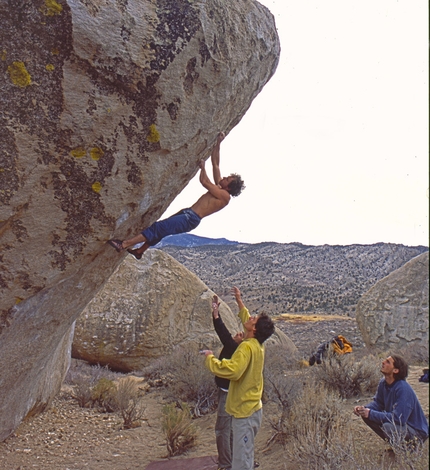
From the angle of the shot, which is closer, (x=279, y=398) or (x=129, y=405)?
(x=279, y=398)

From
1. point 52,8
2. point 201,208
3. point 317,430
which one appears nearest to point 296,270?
point 317,430

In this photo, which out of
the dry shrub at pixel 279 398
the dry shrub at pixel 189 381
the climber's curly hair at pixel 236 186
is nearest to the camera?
the climber's curly hair at pixel 236 186

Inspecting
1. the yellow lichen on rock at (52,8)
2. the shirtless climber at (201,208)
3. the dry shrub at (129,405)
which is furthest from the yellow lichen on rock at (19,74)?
the dry shrub at (129,405)

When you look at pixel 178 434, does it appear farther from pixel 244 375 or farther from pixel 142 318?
pixel 142 318

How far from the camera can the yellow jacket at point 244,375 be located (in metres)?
3.72

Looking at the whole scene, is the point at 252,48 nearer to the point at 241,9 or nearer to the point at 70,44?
the point at 241,9

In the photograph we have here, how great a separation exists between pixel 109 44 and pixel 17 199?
1.19 metres

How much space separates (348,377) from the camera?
7.06 m

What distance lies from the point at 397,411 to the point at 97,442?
3.60 m

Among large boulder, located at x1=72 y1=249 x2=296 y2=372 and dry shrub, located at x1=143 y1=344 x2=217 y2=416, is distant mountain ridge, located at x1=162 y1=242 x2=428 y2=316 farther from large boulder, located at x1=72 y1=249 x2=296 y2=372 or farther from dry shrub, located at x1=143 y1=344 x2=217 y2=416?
dry shrub, located at x1=143 y1=344 x2=217 y2=416

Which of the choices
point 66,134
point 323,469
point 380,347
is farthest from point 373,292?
point 66,134

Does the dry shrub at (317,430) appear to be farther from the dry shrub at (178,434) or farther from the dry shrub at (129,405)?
the dry shrub at (129,405)

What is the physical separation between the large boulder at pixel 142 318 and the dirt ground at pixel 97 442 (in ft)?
8.85

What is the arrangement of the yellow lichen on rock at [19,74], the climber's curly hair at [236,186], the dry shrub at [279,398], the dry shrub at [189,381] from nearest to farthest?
the yellow lichen on rock at [19,74] → the climber's curly hair at [236,186] → the dry shrub at [279,398] → the dry shrub at [189,381]
